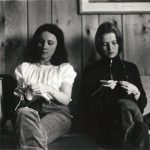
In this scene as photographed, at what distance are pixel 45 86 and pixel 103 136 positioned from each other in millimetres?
287

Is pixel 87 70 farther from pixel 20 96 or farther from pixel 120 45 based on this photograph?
pixel 20 96

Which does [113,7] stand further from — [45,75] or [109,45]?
[45,75]

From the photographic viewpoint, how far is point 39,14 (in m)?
1.67

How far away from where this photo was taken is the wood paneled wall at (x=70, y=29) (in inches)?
65.4

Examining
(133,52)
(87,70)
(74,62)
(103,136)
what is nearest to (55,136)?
(103,136)

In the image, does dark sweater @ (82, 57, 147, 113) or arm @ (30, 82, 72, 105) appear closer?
arm @ (30, 82, 72, 105)

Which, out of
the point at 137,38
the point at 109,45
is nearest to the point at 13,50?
the point at 109,45

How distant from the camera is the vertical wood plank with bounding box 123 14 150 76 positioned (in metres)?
1.69

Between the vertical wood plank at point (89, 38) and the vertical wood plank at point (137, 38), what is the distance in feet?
0.49

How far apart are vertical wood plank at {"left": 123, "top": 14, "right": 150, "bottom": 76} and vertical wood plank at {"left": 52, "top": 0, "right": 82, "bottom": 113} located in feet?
0.76

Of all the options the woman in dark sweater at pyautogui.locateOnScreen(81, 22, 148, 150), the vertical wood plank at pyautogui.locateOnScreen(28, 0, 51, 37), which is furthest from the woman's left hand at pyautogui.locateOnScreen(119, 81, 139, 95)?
the vertical wood plank at pyautogui.locateOnScreen(28, 0, 51, 37)

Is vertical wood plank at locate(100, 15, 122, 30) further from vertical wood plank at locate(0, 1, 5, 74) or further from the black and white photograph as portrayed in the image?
vertical wood plank at locate(0, 1, 5, 74)

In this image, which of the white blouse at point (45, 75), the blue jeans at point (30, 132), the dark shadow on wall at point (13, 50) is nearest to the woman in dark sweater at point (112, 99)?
the white blouse at point (45, 75)

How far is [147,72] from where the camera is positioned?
5.57 feet
